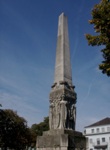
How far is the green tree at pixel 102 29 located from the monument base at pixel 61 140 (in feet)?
10.4

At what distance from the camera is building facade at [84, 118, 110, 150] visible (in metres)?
56.4

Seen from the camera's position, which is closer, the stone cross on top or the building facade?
the stone cross on top

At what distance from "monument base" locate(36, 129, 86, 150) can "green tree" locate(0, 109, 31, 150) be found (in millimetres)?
31007

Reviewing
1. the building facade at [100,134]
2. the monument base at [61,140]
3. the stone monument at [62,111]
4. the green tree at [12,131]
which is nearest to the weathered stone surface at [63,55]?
the stone monument at [62,111]

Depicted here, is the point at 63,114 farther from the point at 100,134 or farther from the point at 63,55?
the point at 100,134

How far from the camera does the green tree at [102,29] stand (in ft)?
31.3

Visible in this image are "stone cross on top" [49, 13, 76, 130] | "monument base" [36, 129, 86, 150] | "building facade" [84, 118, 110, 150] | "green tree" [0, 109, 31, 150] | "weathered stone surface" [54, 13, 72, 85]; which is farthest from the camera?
"building facade" [84, 118, 110, 150]

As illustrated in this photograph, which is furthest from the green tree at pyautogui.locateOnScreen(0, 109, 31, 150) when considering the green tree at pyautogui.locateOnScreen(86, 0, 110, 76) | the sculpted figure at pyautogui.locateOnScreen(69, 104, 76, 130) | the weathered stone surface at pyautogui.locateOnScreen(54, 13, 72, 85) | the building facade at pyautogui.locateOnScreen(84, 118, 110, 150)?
the green tree at pyautogui.locateOnScreen(86, 0, 110, 76)

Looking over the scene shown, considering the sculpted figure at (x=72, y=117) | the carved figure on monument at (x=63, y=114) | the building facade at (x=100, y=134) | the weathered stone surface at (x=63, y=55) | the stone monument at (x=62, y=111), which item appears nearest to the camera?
the stone monument at (x=62, y=111)

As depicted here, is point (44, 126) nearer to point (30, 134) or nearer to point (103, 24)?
point (30, 134)

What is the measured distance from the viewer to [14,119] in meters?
41.3

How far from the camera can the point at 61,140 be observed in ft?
31.2

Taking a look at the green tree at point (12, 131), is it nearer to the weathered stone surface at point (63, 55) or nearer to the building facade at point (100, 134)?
the building facade at point (100, 134)

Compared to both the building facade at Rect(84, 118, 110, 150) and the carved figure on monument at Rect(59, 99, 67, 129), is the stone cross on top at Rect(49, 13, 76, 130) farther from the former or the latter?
the building facade at Rect(84, 118, 110, 150)
